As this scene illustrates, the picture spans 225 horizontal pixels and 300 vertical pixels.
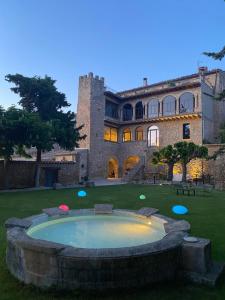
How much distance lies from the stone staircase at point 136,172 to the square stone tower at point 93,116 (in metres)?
4.45

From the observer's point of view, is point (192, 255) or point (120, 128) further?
point (120, 128)

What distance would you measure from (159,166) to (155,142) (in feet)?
13.5

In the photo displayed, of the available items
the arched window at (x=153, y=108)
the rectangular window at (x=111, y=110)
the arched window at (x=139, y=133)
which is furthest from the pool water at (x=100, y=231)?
the arched window at (x=139, y=133)

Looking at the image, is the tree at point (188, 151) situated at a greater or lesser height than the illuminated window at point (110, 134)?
lesser

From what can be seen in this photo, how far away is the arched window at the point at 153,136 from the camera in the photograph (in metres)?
37.0

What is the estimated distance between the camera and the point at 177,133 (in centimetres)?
3500

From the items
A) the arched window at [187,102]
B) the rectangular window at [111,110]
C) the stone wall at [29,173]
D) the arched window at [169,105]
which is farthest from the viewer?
the rectangular window at [111,110]

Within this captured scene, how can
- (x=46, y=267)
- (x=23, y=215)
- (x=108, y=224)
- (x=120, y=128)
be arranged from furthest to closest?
1. (x=120, y=128)
2. (x=23, y=215)
3. (x=108, y=224)
4. (x=46, y=267)

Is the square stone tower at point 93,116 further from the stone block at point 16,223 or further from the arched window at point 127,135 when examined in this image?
the stone block at point 16,223

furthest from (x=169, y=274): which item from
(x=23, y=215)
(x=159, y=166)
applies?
(x=159, y=166)

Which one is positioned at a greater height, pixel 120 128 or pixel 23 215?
pixel 120 128

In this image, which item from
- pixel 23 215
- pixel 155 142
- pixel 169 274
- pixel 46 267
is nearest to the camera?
pixel 46 267

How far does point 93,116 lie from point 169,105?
1085 centimetres

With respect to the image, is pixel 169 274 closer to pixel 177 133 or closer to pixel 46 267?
pixel 46 267
